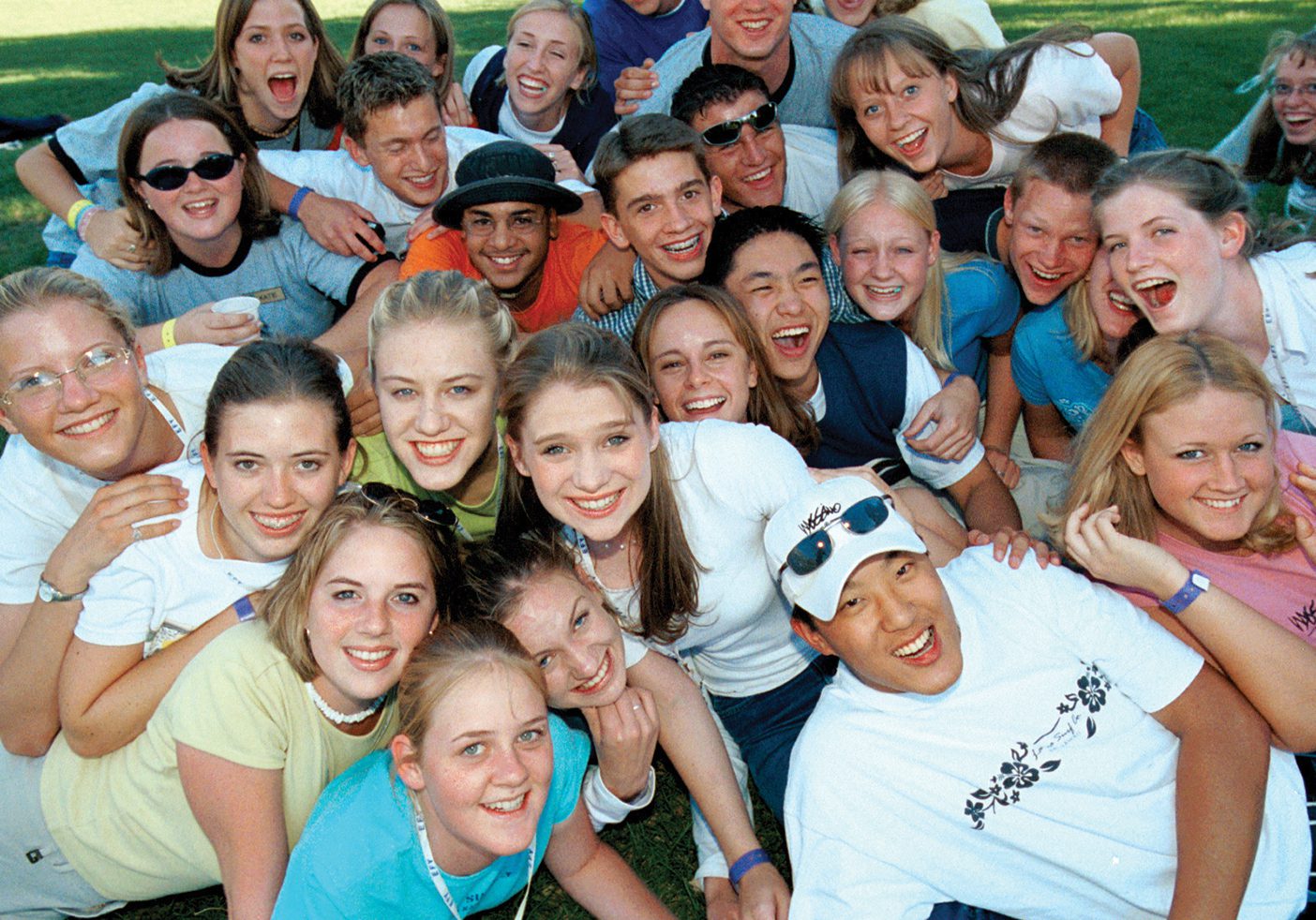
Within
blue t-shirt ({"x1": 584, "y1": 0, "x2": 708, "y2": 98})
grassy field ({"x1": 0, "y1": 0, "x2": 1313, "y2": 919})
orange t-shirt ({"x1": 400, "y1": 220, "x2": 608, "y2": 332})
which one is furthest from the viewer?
blue t-shirt ({"x1": 584, "y1": 0, "x2": 708, "y2": 98})

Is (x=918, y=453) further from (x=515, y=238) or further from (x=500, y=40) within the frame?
(x=500, y=40)

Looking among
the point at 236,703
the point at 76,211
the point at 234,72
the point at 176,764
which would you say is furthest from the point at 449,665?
the point at 234,72

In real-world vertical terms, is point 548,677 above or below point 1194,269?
below

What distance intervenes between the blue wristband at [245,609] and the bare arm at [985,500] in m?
2.62

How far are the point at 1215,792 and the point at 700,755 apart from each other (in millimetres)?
1489

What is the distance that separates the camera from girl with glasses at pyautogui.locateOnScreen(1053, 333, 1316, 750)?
336 cm

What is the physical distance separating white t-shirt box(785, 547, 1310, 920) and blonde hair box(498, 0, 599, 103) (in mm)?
4286

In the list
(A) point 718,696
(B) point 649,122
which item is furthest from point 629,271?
(A) point 718,696

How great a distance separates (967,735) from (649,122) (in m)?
2.98

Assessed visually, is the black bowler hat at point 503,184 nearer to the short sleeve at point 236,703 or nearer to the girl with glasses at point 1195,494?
the short sleeve at point 236,703

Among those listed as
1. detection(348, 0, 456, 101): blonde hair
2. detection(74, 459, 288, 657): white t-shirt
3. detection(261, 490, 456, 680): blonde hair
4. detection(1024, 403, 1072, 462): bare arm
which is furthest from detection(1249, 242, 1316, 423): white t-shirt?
detection(348, 0, 456, 101): blonde hair

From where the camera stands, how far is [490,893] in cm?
341

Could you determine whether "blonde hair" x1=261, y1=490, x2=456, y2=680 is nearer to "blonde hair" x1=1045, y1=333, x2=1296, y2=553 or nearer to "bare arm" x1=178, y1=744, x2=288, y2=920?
"bare arm" x1=178, y1=744, x2=288, y2=920

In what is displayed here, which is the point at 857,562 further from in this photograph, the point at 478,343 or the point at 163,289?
the point at 163,289
